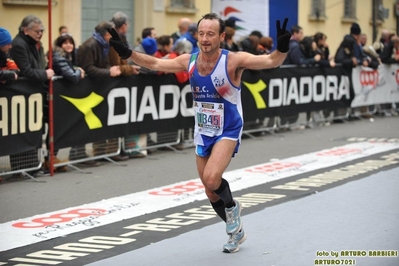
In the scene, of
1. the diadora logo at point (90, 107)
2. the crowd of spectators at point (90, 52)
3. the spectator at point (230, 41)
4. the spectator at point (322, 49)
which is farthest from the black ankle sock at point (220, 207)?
the spectator at point (322, 49)

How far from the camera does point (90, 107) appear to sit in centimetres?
1295

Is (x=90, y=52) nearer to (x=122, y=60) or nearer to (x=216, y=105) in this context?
(x=122, y=60)

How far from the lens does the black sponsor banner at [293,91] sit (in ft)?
55.2

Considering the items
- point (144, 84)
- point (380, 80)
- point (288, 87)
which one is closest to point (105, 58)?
point (144, 84)

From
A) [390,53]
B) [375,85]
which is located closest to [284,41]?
[375,85]

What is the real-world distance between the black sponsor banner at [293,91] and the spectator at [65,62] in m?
4.42

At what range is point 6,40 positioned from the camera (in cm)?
1143

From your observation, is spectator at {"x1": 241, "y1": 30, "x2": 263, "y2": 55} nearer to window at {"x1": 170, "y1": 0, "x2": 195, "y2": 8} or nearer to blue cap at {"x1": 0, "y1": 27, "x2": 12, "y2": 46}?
blue cap at {"x1": 0, "y1": 27, "x2": 12, "y2": 46}

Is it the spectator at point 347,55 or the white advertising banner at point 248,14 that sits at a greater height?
the white advertising banner at point 248,14

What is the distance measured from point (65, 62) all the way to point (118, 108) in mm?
1311

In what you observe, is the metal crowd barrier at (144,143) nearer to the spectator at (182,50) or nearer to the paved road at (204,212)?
the paved road at (204,212)

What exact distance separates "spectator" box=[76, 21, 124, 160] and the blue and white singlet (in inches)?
209

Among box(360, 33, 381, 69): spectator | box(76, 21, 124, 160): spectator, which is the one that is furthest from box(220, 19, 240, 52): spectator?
box(360, 33, 381, 69): spectator

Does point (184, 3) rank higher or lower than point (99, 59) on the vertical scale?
higher
